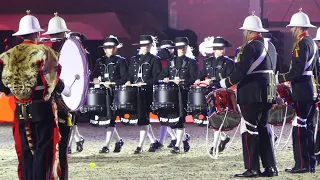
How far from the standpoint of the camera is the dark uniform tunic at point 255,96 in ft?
31.8

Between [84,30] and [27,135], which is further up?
[84,30]

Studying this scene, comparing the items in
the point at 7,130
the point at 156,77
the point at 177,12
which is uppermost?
the point at 177,12

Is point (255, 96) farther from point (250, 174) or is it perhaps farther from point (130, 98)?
point (130, 98)

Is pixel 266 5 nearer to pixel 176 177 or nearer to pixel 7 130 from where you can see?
pixel 7 130

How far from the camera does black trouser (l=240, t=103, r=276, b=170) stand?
9781 mm

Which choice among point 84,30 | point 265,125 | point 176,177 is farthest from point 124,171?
point 84,30

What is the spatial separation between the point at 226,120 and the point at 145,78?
8.56 ft

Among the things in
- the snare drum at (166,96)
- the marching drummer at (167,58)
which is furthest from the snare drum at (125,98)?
the marching drummer at (167,58)

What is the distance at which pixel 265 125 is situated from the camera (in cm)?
989

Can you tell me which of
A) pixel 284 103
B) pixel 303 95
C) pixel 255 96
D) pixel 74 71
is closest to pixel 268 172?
pixel 255 96

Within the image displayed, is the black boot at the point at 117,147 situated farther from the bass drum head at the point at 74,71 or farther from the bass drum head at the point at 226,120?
the bass drum head at the point at 74,71

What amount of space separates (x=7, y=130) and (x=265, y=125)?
885 centimetres

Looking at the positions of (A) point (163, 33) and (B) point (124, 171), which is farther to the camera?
(A) point (163, 33)

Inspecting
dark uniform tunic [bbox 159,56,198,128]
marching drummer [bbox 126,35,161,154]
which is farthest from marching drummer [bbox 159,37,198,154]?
marching drummer [bbox 126,35,161,154]
